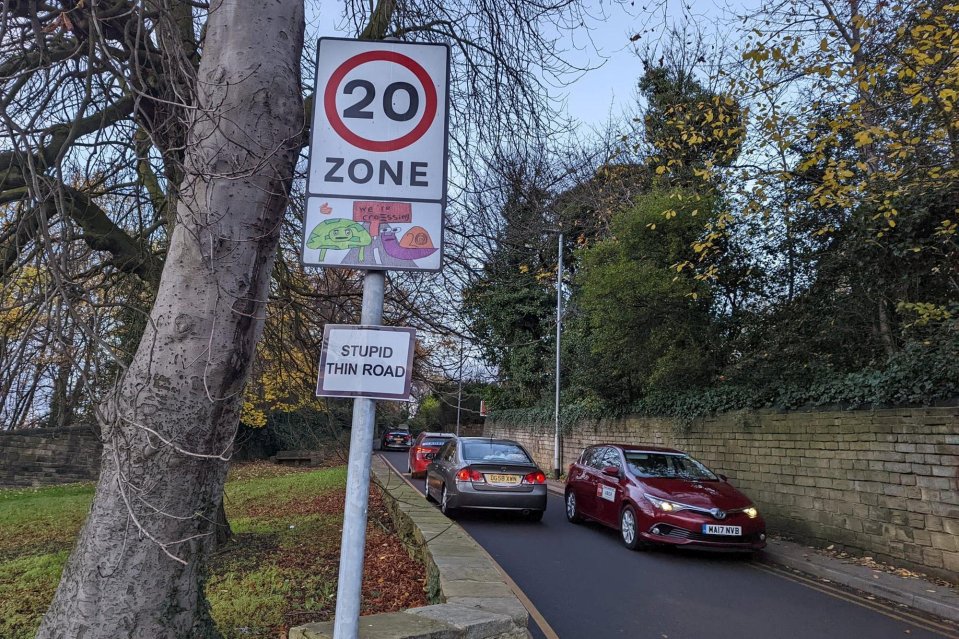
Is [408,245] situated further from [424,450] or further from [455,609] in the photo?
[424,450]

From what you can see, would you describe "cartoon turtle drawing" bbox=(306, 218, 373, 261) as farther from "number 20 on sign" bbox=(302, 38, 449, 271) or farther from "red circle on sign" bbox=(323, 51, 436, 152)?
"red circle on sign" bbox=(323, 51, 436, 152)

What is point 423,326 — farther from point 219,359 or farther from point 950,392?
point 950,392

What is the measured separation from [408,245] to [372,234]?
163 millimetres

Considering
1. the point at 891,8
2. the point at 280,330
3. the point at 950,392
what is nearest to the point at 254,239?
the point at 280,330

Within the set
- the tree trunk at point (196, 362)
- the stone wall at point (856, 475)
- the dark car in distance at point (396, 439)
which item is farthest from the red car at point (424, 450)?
the dark car in distance at point (396, 439)

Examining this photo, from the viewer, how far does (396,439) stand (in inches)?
1692

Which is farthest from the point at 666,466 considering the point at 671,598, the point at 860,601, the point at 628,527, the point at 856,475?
the point at 671,598

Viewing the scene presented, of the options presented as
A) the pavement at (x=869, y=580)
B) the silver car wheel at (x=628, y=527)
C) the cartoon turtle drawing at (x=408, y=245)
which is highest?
the cartoon turtle drawing at (x=408, y=245)

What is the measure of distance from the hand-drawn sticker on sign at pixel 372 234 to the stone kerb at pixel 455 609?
182 cm

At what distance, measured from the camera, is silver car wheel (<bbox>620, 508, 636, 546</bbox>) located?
31.7 feet

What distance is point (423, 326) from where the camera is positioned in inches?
295

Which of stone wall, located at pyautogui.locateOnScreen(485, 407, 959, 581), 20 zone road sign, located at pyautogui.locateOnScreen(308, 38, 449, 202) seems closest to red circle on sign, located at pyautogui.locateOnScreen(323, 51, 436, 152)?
20 zone road sign, located at pyautogui.locateOnScreen(308, 38, 449, 202)

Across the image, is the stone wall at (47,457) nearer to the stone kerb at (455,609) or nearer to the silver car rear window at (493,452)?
the silver car rear window at (493,452)

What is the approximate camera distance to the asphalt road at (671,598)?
5891 millimetres
